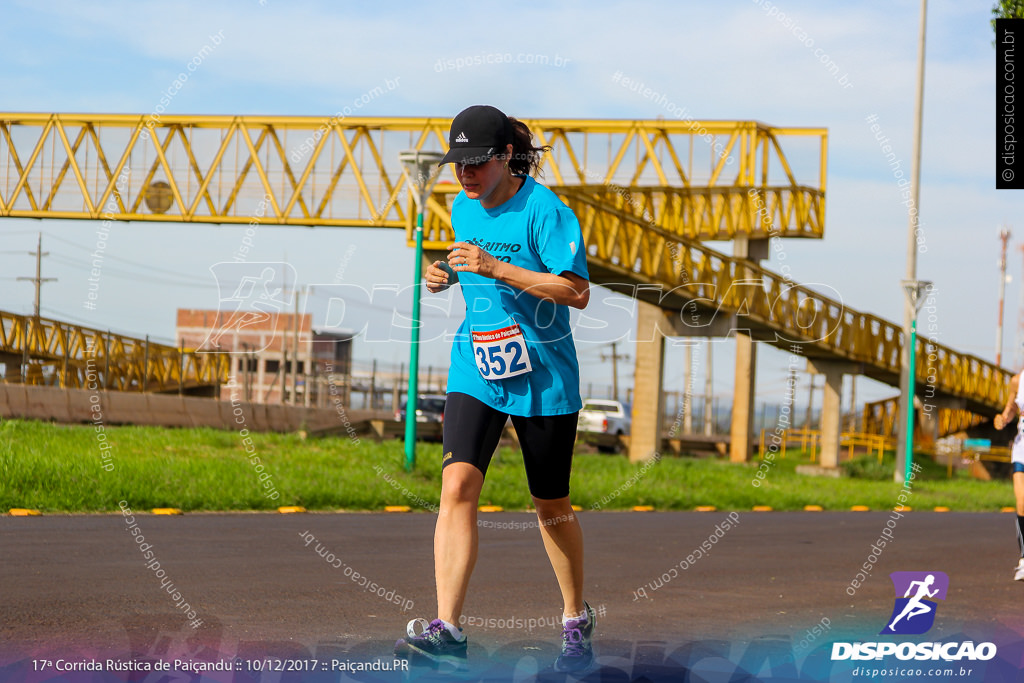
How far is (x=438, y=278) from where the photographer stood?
5.19 meters

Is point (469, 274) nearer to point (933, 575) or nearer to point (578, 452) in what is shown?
point (933, 575)

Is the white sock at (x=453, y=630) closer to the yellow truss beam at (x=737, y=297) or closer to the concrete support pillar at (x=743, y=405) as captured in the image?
the yellow truss beam at (x=737, y=297)

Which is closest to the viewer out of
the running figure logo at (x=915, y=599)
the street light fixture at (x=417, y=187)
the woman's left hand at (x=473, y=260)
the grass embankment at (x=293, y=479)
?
the woman's left hand at (x=473, y=260)

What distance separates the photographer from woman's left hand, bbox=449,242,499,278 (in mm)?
4926

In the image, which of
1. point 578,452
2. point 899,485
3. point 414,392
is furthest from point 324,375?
point 414,392

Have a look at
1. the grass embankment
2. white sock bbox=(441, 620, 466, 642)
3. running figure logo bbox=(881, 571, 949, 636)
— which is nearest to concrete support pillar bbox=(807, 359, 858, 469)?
the grass embankment

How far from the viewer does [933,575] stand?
9.96 m

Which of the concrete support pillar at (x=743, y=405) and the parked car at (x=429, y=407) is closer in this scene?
the concrete support pillar at (x=743, y=405)

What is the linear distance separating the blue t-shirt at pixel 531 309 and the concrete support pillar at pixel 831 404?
98.2 ft

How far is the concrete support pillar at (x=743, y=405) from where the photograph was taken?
34.8 meters

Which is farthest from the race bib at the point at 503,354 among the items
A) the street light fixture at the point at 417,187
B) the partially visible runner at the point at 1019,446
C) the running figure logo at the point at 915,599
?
the street light fixture at the point at 417,187

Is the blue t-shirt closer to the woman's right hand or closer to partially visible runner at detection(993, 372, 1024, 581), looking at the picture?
the woman's right hand

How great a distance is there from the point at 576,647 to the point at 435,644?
2.29 ft

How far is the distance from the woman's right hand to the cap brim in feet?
1.37
